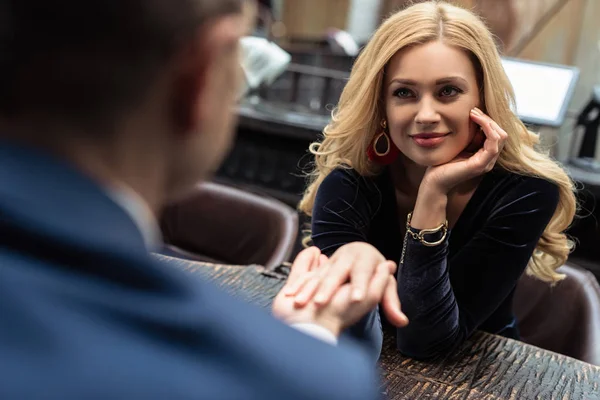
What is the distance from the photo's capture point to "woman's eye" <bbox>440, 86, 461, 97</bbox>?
104 centimetres

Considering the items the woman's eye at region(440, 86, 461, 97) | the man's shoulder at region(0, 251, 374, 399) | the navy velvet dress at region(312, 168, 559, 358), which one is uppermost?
the woman's eye at region(440, 86, 461, 97)

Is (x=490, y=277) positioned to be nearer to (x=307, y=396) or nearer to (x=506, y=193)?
(x=506, y=193)

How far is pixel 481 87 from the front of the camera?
3.53ft

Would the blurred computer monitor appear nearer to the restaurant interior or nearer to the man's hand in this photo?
the restaurant interior

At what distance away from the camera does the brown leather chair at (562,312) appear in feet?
4.35

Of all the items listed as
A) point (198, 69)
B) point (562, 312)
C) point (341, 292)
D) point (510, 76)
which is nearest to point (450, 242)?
point (562, 312)

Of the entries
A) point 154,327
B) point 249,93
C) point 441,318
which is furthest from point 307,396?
point 249,93

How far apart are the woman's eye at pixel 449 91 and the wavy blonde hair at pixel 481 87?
0.06 m

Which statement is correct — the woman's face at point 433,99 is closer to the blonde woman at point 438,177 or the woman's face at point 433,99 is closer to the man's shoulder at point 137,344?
the blonde woman at point 438,177

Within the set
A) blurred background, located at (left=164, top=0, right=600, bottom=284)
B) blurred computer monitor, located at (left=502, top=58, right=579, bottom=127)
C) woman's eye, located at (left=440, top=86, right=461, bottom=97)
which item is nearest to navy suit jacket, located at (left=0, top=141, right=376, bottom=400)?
woman's eye, located at (left=440, top=86, right=461, bottom=97)

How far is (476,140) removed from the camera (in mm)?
1099

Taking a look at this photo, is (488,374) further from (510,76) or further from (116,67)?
(510,76)

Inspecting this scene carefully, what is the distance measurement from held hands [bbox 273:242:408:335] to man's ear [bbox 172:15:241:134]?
10.7 inches

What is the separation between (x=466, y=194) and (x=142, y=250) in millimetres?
892
